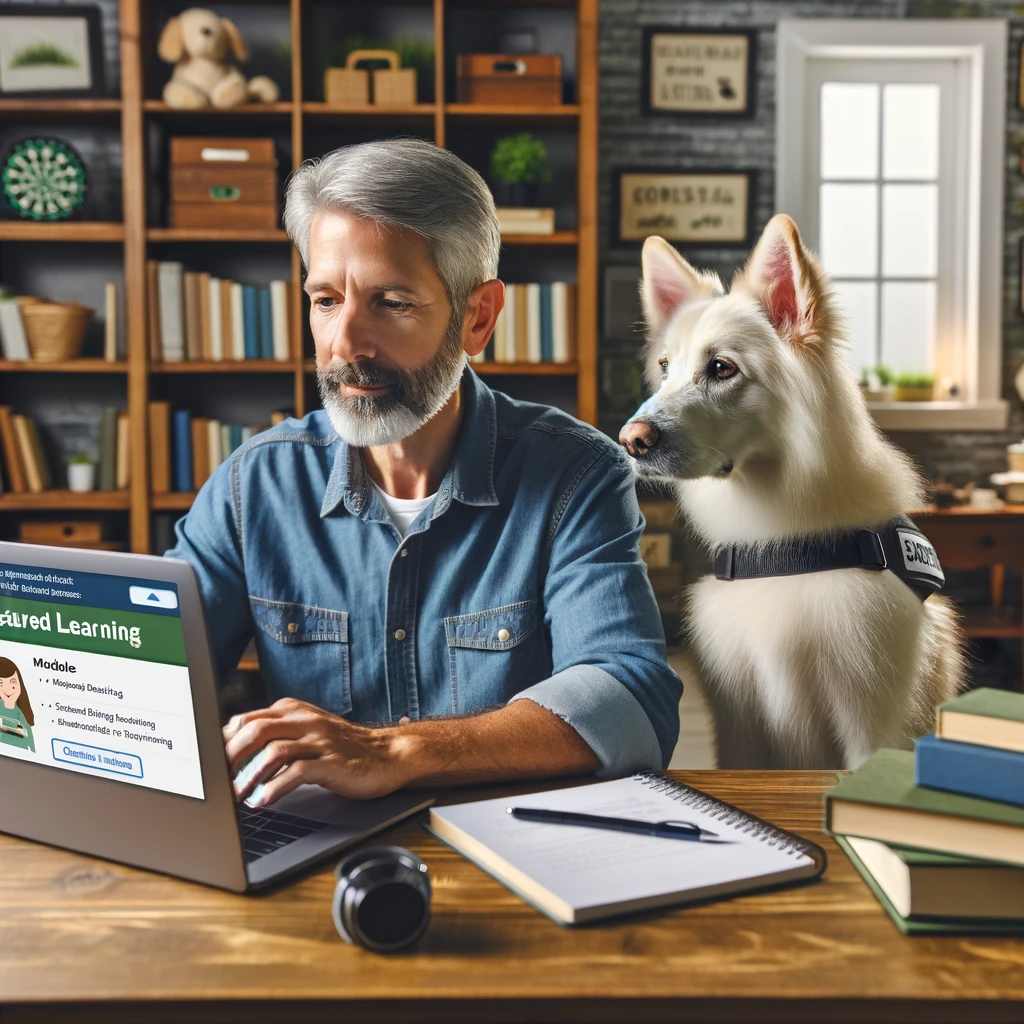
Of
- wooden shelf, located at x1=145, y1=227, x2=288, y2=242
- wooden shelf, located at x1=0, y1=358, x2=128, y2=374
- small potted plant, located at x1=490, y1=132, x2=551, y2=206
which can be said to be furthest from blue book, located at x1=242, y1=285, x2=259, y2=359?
small potted plant, located at x1=490, y1=132, x2=551, y2=206

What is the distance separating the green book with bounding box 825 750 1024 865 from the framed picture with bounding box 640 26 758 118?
360 centimetres

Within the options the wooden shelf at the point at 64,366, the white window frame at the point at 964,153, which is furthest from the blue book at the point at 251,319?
the white window frame at the point at 964,153

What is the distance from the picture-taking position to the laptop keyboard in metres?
0.81

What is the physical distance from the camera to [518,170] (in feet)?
11.0

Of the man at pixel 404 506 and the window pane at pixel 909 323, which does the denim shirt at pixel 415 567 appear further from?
the window pane at pixel 909 323

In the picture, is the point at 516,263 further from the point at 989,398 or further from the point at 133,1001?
the point at 133,1001

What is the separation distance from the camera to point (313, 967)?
0.64 meters

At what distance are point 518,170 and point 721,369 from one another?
2241 mm

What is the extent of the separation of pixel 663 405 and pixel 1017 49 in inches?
137

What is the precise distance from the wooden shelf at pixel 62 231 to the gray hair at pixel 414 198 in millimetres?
2215

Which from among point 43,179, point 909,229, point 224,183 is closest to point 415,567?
point 224,183

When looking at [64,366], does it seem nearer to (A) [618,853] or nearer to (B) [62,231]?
(B) [62,231]

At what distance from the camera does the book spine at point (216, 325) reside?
3379 millimetres

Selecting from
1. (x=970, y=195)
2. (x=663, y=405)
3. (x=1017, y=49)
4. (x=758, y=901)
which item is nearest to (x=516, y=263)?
(x=970, y=195)
